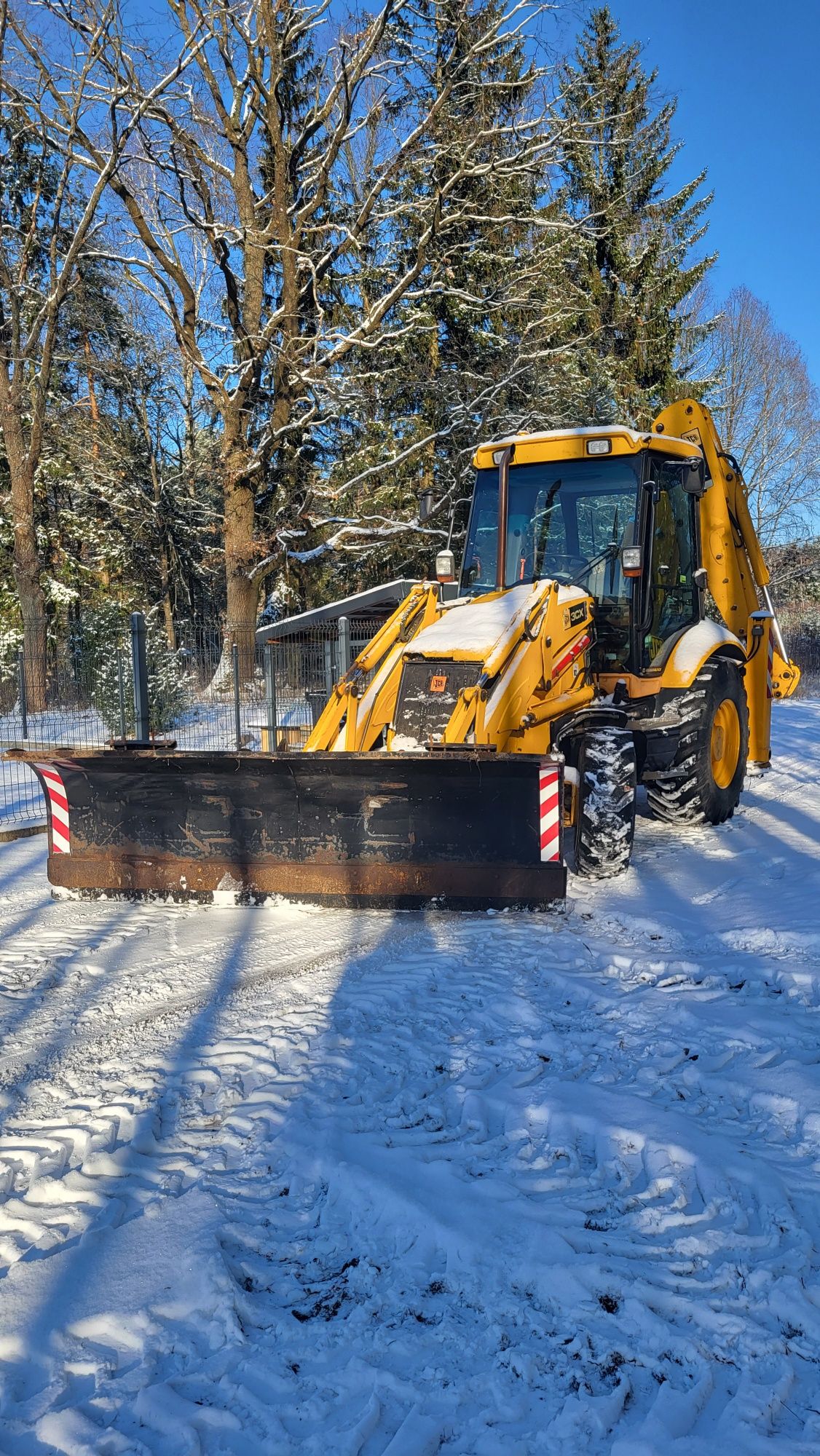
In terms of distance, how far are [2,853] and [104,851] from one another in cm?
276

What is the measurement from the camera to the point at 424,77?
1838cm

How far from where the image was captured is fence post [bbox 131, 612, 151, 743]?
1085 cm

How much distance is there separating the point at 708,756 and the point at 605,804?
1.93 meters

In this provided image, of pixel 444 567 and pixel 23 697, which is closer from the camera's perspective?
pixel 444 567

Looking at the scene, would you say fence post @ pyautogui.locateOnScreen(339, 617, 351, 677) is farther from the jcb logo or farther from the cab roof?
the jcb logo

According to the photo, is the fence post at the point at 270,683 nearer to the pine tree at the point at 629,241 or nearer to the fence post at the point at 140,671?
the fence post at the point at 140,671

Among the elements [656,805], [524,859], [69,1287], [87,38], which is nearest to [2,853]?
[524,859]

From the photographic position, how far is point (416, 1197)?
269cm

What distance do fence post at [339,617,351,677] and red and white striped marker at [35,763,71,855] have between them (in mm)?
7993

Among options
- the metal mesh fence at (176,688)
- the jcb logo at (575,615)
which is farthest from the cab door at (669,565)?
the metal mesh fence at (176,688)

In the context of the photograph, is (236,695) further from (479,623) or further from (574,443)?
(479,623)

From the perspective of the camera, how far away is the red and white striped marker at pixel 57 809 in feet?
Result: 19.6

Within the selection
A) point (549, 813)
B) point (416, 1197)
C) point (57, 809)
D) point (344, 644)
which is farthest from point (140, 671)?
point (416, 1197)

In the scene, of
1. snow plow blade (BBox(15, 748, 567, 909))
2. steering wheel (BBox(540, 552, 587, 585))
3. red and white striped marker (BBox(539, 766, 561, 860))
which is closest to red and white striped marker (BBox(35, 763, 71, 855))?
snow plow blade (BBox(15, 748, 567, 909))
